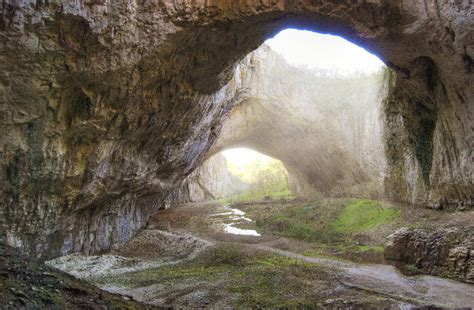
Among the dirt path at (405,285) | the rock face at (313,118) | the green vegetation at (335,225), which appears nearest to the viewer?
the dirt path at (405,285)

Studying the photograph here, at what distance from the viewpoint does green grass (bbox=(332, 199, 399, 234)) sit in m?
15.0

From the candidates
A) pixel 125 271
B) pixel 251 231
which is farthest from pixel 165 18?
pixel 251 231

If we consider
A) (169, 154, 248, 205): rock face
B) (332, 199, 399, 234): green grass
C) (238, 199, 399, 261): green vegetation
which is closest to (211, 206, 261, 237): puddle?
(238, 199, 399, 261): green vegetation

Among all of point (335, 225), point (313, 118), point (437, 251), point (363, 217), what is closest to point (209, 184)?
point (313, 118)

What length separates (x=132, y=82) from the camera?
33.0 ft

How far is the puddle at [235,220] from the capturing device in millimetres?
17100

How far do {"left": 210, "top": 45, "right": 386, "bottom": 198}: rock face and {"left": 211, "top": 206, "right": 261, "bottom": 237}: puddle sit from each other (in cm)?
438

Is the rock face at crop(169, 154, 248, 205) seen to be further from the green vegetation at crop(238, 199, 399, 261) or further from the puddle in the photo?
the green vegetation at crop(238, 199, 399, 261)


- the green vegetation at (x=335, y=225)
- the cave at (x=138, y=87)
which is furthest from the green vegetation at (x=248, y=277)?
the cave at (x=138, y=87)

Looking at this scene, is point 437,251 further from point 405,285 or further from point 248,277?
point 248,277

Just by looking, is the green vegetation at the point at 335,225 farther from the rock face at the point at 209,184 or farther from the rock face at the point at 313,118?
the rock face at the point at 209,184

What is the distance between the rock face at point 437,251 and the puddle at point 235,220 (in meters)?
6.76

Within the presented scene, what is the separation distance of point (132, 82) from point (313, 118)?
17.1 m

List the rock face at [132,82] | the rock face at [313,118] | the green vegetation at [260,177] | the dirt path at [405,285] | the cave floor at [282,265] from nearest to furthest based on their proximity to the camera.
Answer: the dirt path at [405,285], the cave floor at [282,265], the rock face at [132,82], the rock face at [313,118], the green vegetation at [260,177]
